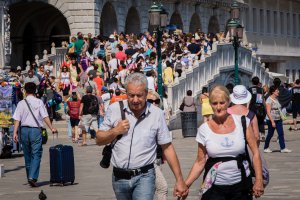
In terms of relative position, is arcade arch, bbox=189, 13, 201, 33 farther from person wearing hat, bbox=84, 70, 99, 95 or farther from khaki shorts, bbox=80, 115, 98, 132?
khaki shorts, bbox=80, 115, 98, 132

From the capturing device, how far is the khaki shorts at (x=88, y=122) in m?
31.2

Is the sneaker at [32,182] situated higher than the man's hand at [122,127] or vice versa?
the man's hand at [122,127]

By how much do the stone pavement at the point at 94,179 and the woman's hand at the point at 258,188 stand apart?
6.00 metres

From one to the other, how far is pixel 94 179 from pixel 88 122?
10377mm

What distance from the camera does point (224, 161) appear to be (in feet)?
36.8

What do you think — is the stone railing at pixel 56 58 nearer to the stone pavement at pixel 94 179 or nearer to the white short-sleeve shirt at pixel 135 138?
the stone pavement at pixel 94 179

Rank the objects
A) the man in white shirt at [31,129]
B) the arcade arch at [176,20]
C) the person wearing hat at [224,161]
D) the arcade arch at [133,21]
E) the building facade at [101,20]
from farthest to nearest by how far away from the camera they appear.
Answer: the arcade arch at [176,20] < the arcade arch at [133,21] < the building facade at [101,20] < the man in white shirt at [31,129] < the person wearing hat at [224,161]

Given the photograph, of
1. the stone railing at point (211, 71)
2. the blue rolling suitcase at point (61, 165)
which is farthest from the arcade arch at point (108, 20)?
the blue rolling suitcase at point (61, 165)

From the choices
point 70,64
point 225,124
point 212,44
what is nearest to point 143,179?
point 225,124

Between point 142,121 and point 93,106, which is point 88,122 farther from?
point 142,121

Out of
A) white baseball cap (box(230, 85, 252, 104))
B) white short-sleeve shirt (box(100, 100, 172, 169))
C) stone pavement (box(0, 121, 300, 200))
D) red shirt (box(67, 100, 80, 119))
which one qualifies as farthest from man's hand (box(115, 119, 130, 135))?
red shirt (box(67, 100, 80, 119))

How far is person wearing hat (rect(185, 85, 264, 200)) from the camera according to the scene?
11.2m

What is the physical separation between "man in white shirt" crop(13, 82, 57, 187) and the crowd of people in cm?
2

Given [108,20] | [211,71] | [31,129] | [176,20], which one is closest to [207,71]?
[211,71]
